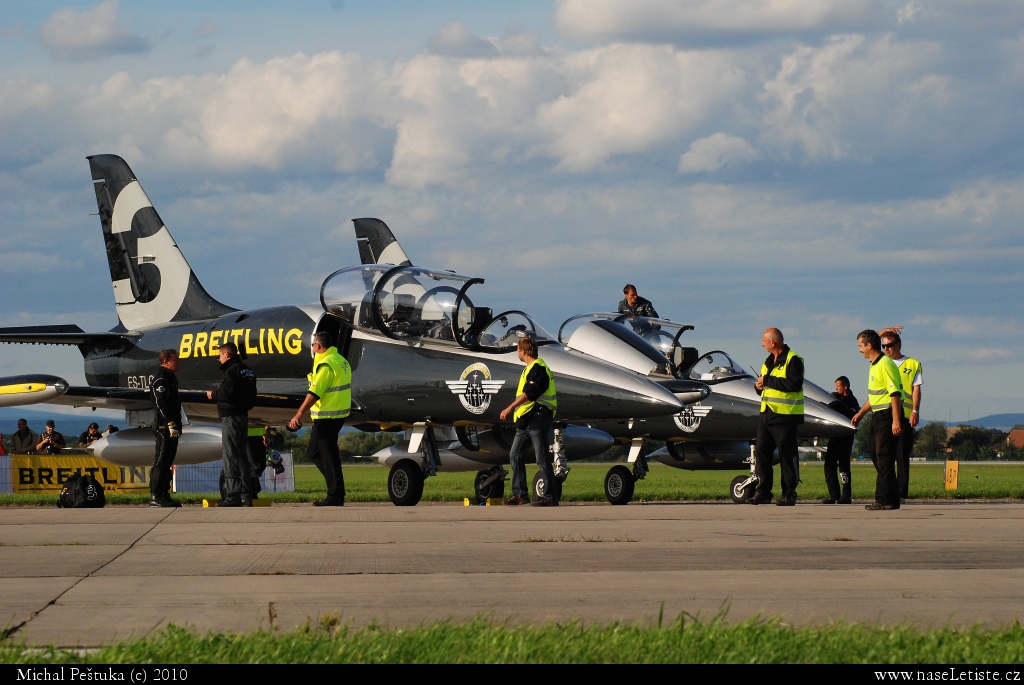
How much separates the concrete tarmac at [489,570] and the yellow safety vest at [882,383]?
1806mm

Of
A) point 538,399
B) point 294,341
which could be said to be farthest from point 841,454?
point 294,341

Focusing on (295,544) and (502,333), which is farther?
(502,333)

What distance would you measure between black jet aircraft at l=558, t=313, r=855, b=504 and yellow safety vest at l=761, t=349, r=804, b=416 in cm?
497

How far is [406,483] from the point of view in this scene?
15.3m

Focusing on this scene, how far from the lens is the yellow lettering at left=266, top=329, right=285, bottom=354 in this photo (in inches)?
684

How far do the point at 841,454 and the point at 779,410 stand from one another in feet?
17.4

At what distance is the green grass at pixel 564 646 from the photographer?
163 inches

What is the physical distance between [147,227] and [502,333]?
980cm

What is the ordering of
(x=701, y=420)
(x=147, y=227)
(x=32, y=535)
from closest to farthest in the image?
(x=32, y=535) → (x=701, y=420) → (x=147, y=227)

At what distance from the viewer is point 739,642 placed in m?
4.39

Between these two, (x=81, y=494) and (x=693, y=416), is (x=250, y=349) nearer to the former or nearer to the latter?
(x=81, y=494)

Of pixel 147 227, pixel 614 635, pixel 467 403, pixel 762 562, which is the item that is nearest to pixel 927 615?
pixel 614 635

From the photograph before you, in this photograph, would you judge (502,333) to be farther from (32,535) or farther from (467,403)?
(32,535)

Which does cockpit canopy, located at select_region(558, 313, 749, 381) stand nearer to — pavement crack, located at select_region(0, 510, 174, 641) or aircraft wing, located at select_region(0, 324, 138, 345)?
aircraft wing, located at select_region(0, 324, 138, 345)
